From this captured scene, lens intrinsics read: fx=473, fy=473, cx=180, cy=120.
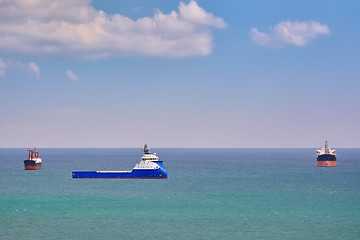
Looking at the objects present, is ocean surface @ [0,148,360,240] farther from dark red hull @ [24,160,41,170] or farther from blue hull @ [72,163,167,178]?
dark red hull @ [24,160,41,170]

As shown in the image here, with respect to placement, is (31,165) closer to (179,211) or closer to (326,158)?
(326,158)

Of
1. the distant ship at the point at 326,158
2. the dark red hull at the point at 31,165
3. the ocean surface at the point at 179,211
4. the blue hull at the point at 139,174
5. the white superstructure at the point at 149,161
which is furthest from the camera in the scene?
the distant ship at the point at 326,158

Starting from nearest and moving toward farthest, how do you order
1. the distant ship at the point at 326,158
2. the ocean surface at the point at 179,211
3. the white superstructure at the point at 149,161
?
the ocean surface at the point at 179,211
the white superstructure at the point at 149,161
the distant ship at the point at 326,158

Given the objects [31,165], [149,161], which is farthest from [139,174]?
[31,165]

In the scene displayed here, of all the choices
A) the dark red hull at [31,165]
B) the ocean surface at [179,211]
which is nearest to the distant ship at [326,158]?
the ocean surface at [179,211]

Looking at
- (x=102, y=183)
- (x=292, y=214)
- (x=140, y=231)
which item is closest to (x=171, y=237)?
(x=140, y=231)

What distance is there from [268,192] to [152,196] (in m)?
25.5

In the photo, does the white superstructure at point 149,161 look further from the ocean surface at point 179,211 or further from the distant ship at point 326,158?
the distant ship at point 326,158

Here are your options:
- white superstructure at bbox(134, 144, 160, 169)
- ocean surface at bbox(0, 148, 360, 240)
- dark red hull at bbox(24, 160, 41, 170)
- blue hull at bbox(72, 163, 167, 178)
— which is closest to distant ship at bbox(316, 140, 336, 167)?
ocean surface at bbox(0, 148, 360, 240)

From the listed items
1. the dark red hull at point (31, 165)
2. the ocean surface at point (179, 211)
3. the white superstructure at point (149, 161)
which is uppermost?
the white superstructure at point (149, 161)

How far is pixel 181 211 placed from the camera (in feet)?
235

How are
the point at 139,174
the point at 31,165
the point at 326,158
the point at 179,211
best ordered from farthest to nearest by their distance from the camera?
the point at 326,158
the point at 31,165
the point at 139,174
the point at 179,211

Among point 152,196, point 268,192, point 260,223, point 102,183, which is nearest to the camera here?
point 260,223

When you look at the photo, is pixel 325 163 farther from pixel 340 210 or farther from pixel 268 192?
pixel 340 210
